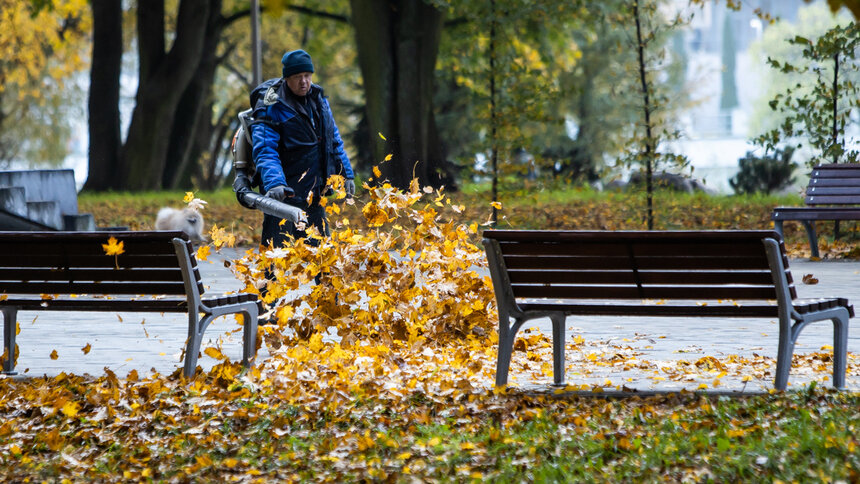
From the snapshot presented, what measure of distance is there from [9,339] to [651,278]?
3468 millimetres

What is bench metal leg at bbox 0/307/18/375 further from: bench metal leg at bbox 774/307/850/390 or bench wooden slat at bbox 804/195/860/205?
bench wooden slat at bbox 804/195/860/205

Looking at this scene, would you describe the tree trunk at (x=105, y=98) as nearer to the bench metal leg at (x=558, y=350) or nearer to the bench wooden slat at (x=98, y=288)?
the bench wooden slat at (x=98, y=288)

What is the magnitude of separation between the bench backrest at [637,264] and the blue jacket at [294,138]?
2.38m

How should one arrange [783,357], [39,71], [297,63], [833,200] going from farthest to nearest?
[39,71]
[833,200]
[297,63]
[783,357]

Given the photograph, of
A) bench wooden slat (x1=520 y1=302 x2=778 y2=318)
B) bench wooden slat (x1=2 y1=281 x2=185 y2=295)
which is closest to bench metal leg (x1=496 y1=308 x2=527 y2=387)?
bench wooden slat (x1=520 y1=302 x2=778 y2=318)

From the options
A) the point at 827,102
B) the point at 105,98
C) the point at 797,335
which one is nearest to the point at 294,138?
the point at 797,335

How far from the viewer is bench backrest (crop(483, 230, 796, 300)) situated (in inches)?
209

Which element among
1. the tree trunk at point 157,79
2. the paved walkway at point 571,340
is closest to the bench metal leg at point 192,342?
the paved walkway at point 571,340

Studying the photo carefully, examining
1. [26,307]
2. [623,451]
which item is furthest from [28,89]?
[623,451]

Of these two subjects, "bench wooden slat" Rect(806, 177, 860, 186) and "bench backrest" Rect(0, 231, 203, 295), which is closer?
"bench backrest" Rect(0, 231, 203, 295)

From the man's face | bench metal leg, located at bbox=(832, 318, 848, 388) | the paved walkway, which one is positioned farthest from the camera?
the man's face

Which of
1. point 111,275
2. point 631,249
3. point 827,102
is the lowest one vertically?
point 111,275

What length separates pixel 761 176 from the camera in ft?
94.8

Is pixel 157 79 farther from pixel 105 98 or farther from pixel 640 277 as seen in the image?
pixel 640 277
